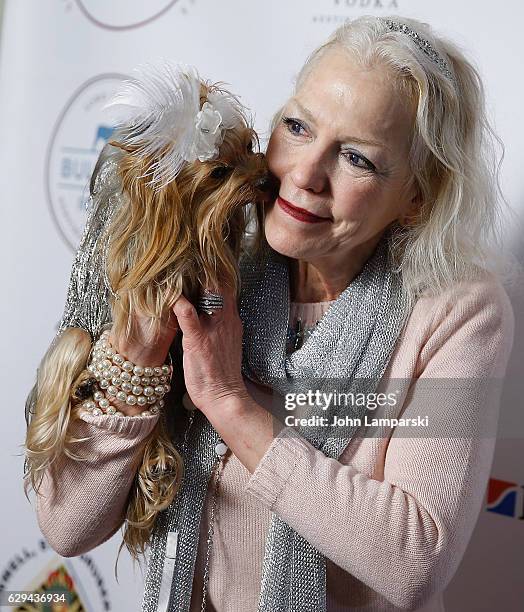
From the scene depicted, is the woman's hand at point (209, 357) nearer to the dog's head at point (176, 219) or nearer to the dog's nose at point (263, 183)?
the dog's head at point (176, 219)

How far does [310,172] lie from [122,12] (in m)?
1.05

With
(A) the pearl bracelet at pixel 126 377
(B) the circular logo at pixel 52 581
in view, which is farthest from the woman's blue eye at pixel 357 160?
(B) the circular logo at pixel 52 581

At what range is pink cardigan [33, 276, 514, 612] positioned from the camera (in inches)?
48.5

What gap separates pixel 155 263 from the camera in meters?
1.22

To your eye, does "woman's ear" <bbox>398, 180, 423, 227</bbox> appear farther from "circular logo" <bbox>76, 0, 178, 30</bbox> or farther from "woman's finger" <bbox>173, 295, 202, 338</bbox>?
"circular logo" <bbox>76, 0, 178, 30</bbox>

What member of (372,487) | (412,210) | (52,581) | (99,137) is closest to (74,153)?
(99,137)

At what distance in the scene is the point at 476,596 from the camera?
188 cm

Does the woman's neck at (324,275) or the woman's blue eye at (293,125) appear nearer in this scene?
the woman's blue eye at (293,125)

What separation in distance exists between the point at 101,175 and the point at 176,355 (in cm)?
34

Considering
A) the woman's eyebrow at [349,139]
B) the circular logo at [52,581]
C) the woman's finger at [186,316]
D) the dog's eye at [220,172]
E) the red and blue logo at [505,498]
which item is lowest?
the circular logo at [52,581]

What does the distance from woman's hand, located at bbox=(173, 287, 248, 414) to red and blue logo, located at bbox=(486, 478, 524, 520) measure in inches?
32.9

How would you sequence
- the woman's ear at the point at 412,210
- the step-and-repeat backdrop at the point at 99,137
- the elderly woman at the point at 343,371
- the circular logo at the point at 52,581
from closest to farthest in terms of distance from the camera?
the elderly woman at the point at 343,371 < the woman's ear at the point at 412,210 < the step-and-repeat backdrop at the point at 99,137 < the circular logo at the point at 52,581

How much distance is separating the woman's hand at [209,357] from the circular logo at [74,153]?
906 mm

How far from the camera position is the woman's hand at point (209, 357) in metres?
1.27
